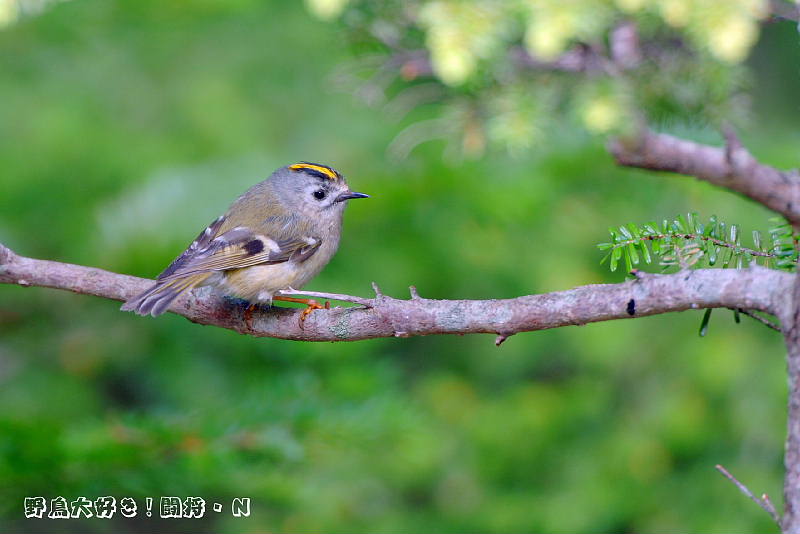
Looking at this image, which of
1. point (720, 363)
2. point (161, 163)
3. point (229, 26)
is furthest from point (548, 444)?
point (229, 26)

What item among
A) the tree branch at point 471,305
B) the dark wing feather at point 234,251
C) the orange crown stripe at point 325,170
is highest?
the orange crown stripe at point 325,170

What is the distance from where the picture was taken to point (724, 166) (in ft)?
6.05

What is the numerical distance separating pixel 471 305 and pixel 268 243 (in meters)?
1.32

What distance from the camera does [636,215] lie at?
377cm

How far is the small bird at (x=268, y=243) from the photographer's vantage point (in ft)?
8.38

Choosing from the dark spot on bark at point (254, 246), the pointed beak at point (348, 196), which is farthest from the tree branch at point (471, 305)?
the pointed beak at point (348, 196)

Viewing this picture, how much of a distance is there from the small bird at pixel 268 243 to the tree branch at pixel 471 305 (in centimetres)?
12

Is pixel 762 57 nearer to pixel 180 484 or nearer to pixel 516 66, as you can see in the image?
pixel 516 66

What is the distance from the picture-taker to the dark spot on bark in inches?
109

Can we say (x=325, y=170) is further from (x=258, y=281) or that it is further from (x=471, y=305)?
(x=471, y=305)

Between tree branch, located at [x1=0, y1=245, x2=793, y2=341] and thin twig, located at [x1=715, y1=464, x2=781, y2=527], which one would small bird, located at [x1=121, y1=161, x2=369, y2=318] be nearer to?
tree branch, located at [x1=0, y1=245, x2=793, y2=341]

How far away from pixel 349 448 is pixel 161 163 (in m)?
1.99

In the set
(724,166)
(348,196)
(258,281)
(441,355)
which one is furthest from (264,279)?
(441,355)

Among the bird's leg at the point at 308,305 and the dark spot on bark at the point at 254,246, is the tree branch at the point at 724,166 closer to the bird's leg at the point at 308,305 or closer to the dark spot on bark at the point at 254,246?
the bird's leg at the point at 308,305
